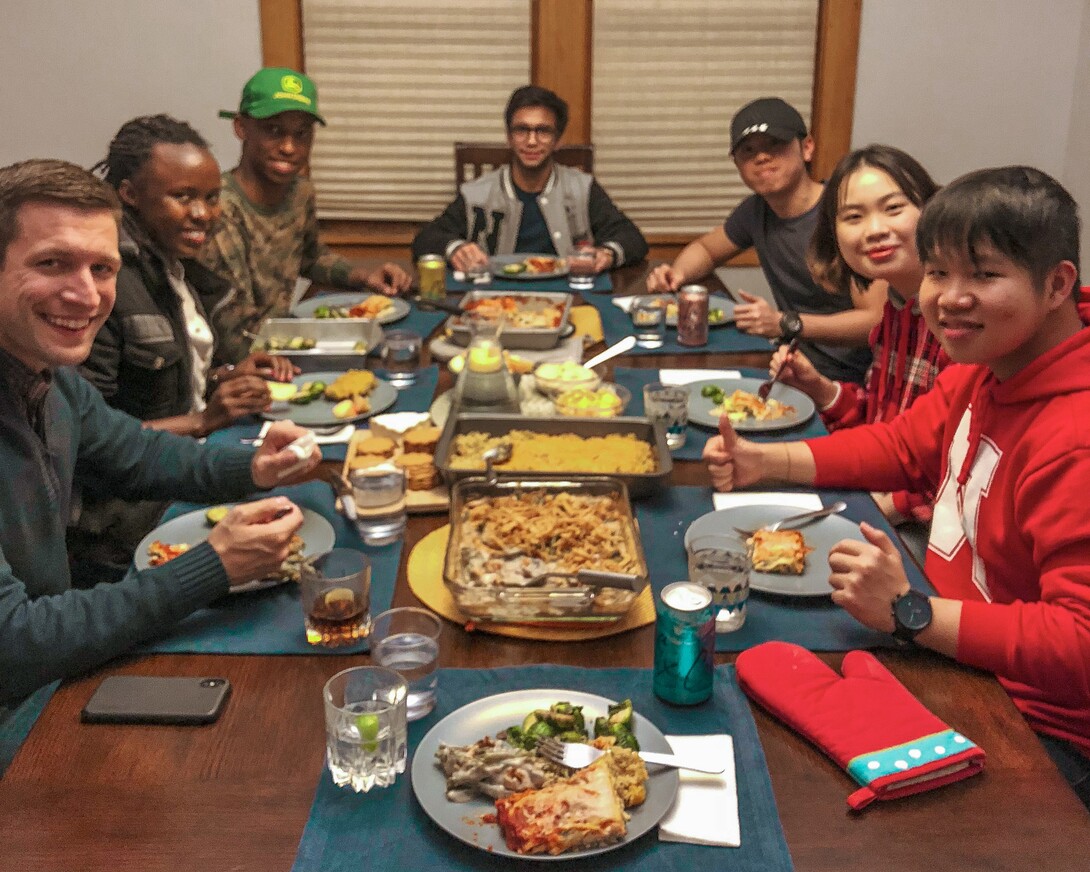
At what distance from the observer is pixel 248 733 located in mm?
1223

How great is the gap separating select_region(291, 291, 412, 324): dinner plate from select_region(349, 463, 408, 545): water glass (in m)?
1.31

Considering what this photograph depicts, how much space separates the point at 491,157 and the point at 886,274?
227 cm

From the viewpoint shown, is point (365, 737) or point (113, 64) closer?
point (365, 737)

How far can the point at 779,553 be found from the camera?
1.56 m

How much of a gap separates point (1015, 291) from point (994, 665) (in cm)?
52

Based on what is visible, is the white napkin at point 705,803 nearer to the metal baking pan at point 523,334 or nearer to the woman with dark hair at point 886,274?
the woman with dark hair at point 886,274

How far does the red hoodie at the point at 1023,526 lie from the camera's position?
4.33 feet

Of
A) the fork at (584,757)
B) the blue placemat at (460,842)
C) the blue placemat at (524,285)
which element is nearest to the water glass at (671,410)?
the blue placemat at (460,842)

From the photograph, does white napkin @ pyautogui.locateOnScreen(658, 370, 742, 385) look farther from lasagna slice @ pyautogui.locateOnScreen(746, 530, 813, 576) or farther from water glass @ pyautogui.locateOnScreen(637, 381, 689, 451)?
lasagna slice @ pyautogui.locateOnScreen(746, 530, 813, 576)

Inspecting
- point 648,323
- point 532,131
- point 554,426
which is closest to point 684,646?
point 554,426

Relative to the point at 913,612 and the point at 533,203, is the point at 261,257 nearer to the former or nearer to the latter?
the point at 533,203

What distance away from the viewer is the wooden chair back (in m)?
4.19

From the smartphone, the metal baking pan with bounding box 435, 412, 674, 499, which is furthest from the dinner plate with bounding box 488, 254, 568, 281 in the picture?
the smartphone

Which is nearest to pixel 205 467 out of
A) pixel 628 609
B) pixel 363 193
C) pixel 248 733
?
pixel 248 733
